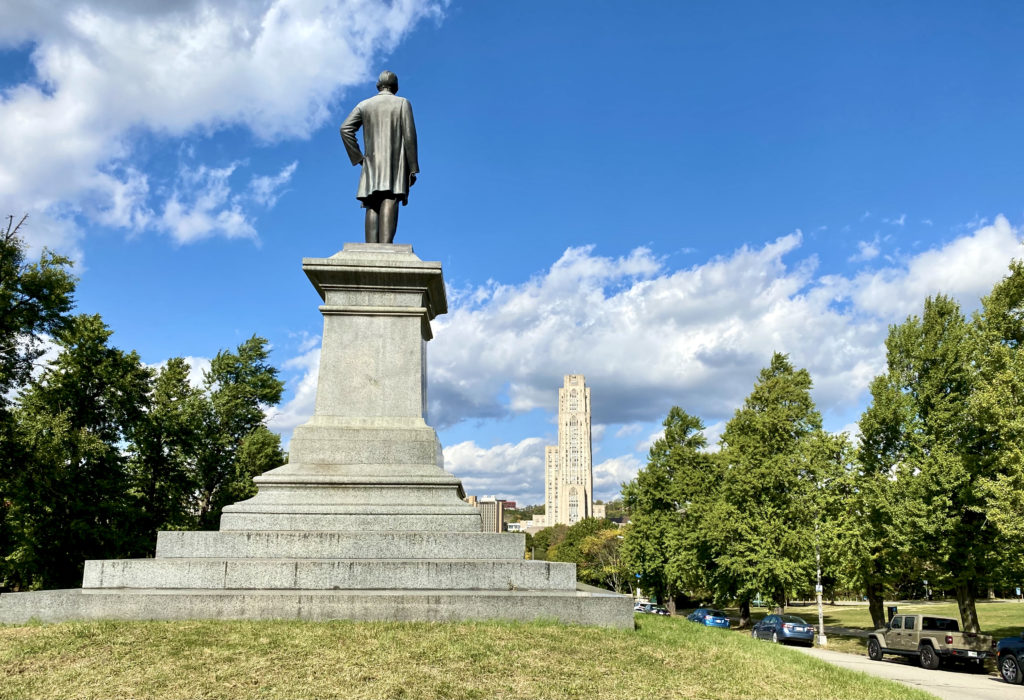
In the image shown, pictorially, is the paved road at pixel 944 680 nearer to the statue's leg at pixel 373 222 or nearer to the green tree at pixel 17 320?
the statue's leg at pixel 373 222

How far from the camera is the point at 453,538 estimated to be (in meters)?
9.84

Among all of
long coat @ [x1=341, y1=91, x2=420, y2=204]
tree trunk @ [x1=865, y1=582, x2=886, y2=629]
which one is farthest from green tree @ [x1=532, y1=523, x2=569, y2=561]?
long coat @ [x1=341, y1=91, x2=420, y2=204]

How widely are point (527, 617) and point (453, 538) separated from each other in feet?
5.71

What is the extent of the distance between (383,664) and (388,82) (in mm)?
11148

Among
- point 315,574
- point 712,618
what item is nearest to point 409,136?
point 315,574

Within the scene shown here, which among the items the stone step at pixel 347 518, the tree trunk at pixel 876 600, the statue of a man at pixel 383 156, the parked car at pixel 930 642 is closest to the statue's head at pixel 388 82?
the statue of a man at pixel 383 156

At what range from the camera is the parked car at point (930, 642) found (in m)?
21.7

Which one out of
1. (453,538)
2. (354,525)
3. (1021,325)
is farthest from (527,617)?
(1021,325)

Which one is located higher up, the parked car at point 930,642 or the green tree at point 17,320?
the green tree at point 17,320

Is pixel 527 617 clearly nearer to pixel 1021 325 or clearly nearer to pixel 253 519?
pixel 253 519

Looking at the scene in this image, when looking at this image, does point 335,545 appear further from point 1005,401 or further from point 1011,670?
point 1005,401

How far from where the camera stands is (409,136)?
43.9ft

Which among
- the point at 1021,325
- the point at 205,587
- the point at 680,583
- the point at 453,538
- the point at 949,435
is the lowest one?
the point at 680,583

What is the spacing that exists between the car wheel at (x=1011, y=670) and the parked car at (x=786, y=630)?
37.1ft
